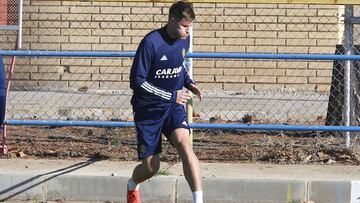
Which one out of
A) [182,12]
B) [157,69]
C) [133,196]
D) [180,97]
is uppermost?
[182,12]

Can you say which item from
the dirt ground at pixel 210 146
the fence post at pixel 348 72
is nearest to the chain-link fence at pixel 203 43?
the dirt ground at pixel 210 146

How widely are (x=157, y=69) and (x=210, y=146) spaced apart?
299 cm

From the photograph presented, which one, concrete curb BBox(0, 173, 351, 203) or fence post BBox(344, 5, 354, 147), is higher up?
fence post BBox(344, 5, 354, 147)

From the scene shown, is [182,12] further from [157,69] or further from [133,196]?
[133,196]

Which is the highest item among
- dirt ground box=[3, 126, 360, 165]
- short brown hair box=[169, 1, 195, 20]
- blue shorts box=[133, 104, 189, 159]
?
short brown hair box=[169, 1, 195, 20]

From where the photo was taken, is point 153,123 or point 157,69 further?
point 153,123

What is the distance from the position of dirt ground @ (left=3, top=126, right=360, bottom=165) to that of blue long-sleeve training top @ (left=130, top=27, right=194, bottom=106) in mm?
2320

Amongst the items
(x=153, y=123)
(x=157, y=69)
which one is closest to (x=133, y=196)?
(x=153, y=123)

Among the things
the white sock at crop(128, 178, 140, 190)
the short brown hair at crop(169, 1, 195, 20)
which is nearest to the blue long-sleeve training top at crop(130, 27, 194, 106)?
the short brown hair at crop(169, 1, 195, 20)

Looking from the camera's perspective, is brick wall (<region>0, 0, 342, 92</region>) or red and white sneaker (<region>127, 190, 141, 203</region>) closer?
red and white sneaker (<region>127, 190, 141, 203</region>)

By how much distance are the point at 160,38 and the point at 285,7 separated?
6.92 metres

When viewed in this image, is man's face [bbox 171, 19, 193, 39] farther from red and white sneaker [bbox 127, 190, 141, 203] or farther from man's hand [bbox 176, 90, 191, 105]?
red and white sneaker [bbox 127, 190, 141, 203]

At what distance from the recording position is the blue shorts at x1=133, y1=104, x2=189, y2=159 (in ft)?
25.6

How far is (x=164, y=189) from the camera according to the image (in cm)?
876
